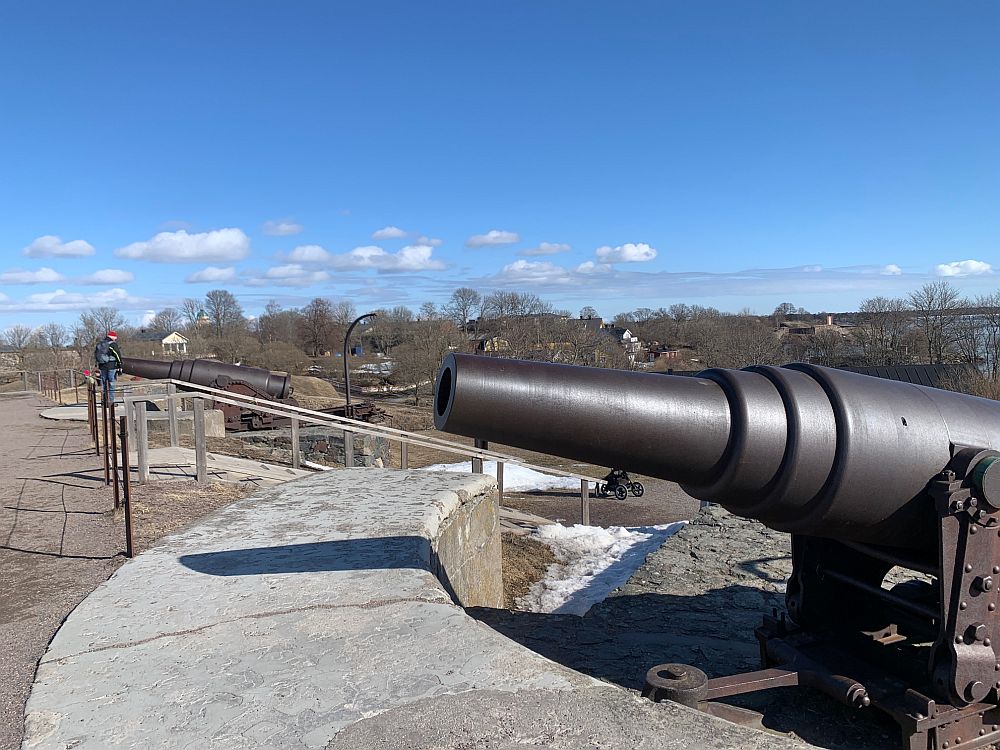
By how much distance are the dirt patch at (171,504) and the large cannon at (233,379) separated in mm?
7658

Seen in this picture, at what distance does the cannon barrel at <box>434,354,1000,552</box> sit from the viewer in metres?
2.75

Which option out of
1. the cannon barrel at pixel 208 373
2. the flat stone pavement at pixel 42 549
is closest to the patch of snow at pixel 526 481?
the cannon barrel at pixel 208 373

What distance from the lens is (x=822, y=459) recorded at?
9.57 feet

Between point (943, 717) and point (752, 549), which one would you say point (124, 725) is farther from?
point (752, 549)

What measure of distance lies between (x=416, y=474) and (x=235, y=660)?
3.96 meters

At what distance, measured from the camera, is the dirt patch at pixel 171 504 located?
17.6 feet

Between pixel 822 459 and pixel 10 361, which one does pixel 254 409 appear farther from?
pixel 10 361

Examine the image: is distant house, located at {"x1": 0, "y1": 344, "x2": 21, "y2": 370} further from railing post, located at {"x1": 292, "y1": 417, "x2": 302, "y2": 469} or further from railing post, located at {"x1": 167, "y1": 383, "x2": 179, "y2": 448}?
railing post, located at {"x1": 292, "y1": 417, "x2": 302, "y2": 469}

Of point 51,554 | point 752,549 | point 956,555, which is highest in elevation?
point 956,555

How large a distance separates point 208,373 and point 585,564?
10.6 meters

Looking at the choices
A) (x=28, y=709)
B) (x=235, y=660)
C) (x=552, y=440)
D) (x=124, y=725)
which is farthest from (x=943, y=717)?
(x=28, y=709)

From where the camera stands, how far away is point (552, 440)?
2.80 m

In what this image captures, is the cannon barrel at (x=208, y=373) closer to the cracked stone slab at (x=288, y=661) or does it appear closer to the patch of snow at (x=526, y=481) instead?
the patch of snow at (x=526, y=481)

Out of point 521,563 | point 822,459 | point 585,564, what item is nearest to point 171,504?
point 521,563
